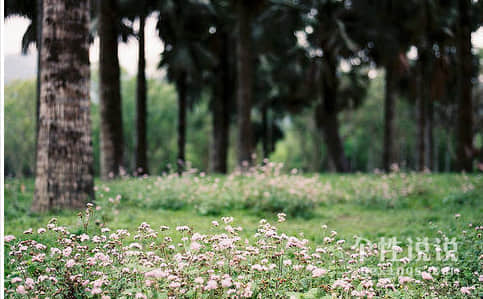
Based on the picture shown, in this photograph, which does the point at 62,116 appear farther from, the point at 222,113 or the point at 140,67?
the point at 222,113

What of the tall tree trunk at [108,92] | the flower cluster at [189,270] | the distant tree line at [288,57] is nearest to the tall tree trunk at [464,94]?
the distant tree line at [288,57]

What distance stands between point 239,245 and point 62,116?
349 cm

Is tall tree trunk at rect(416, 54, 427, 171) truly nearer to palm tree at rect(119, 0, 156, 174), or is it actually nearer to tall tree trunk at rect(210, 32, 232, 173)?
tall tree trunk at rect(210, 32, 232, 173)

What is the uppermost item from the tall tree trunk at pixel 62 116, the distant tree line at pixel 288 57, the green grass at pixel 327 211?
the distant tree line at pixel 288 57

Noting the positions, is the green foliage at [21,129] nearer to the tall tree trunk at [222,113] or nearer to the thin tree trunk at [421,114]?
the tall tree trunk at [222,113]

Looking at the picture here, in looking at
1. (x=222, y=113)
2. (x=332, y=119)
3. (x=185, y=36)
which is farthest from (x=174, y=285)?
(x=222, y=113)

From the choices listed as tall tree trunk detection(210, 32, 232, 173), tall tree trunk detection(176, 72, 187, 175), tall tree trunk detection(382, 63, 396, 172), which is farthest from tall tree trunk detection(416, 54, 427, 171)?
tall tree trunk detection(176, 72, 187, 175)

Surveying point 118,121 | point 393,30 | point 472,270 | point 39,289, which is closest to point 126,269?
point 39,289

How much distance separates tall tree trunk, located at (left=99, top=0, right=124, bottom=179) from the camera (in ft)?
40.3

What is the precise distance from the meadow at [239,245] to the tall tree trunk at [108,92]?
384 centimetres

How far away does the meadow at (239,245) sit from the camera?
326 centimetres

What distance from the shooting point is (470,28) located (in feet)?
45.0

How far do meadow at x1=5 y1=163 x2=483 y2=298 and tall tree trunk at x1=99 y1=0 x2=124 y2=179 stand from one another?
3.84 metres

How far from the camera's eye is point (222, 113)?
21359mm
